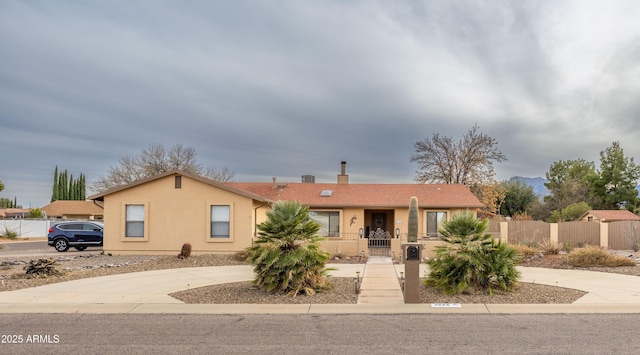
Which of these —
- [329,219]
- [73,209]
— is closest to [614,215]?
[329,219]

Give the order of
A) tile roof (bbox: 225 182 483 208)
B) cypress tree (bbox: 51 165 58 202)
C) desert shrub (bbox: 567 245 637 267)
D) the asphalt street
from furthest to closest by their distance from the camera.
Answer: cypress tree (bbox: 51 165 58 202) → tile roof (bbox: 225 182 483 208) → desert shrub (bbox: 567 245 637 267) → the asphalt street

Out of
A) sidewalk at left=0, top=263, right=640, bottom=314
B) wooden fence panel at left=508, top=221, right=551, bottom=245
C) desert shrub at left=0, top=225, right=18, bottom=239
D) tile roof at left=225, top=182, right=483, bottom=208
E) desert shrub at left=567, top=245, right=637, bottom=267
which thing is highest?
tile roof at left=225, top=182, right=483, bottom=208

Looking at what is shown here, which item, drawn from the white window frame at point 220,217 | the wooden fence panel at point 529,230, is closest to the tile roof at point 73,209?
the white window frame at point 220,217

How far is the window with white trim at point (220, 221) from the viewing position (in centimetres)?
2219

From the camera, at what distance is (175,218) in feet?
72.7

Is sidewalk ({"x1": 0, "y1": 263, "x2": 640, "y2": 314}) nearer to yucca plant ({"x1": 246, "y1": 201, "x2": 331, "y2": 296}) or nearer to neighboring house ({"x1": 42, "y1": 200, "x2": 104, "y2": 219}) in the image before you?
yucca plant ({"x1": 246, "y1": 201, "x2": 331, "y2": 296})

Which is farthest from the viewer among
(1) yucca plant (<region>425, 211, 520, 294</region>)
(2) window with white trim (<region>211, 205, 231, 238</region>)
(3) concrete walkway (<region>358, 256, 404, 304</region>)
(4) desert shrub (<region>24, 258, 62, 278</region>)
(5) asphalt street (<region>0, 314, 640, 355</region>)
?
(2) window with white trim (<region>211, 205, 231, 238</region>)

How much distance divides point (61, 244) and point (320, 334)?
23.0 m

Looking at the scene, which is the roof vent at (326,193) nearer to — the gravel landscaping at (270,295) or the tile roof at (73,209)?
the gravel landscaping at (270,295)

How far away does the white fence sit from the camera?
4262 cm

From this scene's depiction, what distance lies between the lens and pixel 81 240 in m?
26.5

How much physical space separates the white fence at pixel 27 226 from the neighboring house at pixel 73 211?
1797 cm

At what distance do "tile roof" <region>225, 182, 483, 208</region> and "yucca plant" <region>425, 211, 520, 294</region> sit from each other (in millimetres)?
14469

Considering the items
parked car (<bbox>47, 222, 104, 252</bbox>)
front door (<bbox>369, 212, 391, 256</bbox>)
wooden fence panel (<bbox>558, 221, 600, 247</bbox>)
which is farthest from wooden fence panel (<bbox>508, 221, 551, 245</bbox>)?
parked car (<bbox>47, 222, 104, 252</bbox>)
